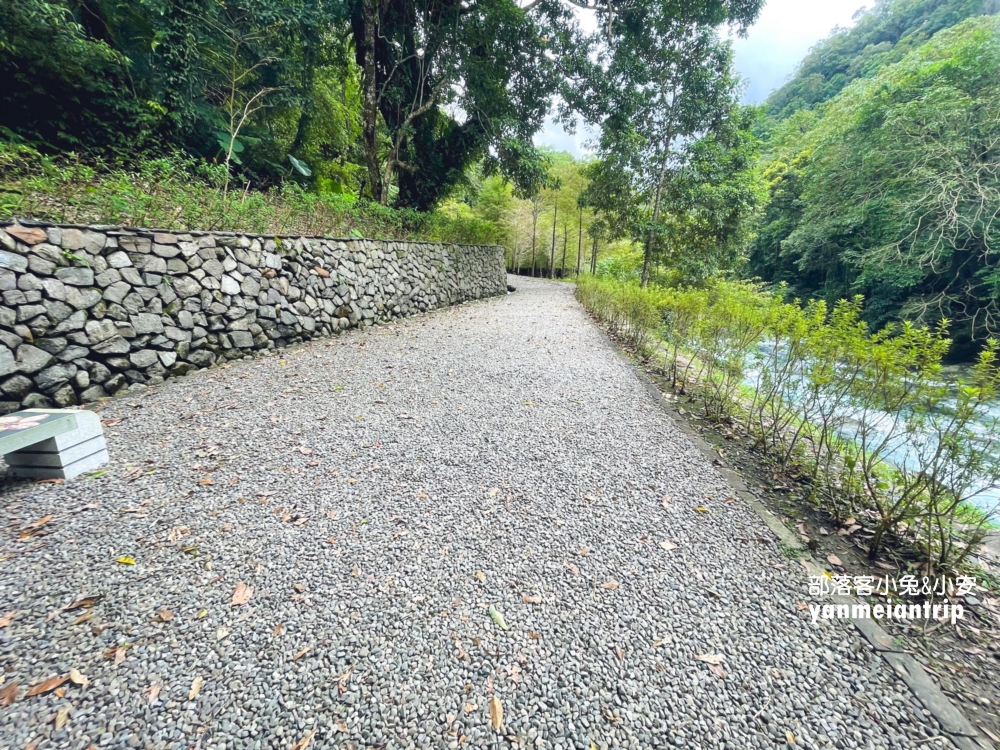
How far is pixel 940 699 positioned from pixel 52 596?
3.02 m

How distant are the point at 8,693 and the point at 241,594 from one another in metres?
0.56

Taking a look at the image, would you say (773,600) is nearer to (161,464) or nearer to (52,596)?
(52,596)

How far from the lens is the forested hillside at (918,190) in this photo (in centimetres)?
841

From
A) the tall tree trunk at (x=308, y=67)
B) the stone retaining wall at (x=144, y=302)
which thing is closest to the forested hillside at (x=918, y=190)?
the stone retaining wall at (x=144, y=302)

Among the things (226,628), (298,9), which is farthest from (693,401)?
(298,9)

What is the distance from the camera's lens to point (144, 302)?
10.8 ft

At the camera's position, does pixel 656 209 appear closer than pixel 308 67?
No

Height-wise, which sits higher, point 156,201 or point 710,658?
point 156,201

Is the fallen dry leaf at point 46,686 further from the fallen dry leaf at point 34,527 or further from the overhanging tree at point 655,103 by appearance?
the overhanging tree at point 655,103

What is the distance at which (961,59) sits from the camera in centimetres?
894

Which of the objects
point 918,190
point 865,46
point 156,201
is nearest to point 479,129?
point 156,201

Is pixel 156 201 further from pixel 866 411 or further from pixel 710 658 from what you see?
pixel 866 411

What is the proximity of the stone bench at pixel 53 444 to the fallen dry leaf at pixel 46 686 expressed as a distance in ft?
4.39

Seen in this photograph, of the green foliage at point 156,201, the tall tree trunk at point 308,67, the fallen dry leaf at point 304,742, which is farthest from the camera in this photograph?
the tall tree trunk at point 308,67
